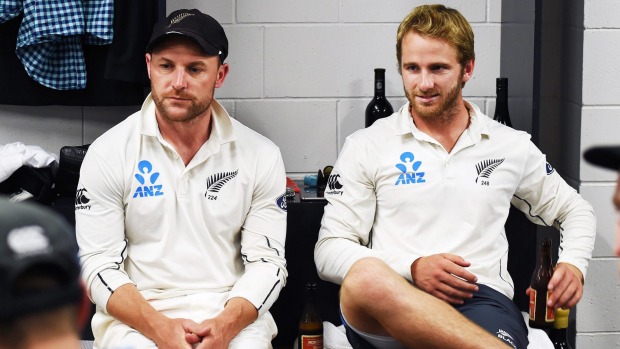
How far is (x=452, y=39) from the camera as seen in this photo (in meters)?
2.61

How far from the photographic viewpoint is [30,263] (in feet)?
1.78

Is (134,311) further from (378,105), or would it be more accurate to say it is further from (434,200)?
(378,105)

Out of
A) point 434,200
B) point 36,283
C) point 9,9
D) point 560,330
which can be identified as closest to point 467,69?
point 434,200

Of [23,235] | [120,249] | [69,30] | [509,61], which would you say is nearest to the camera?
[23,235]

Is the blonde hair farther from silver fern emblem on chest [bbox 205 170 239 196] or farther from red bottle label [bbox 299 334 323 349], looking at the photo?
red bottle label [bbox 299 334 323 349]

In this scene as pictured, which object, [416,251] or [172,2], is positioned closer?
[416,251]

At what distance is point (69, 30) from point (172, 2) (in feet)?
1.38

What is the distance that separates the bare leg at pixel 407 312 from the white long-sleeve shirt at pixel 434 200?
16 cm

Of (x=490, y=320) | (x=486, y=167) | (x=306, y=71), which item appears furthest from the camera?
(x=306, y=71)

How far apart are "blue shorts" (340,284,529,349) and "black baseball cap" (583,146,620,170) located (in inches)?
66.1

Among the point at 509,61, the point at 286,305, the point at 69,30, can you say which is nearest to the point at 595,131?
the point at 509,61

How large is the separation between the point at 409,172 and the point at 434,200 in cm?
10

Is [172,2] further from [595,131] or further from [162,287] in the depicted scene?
[595,131]

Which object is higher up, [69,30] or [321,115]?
[69,30]
